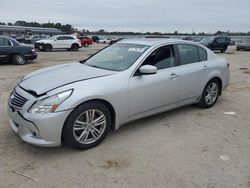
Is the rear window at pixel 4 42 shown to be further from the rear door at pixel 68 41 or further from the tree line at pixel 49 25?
the tree line at pixel 49 25

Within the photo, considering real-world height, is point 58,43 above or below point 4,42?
below

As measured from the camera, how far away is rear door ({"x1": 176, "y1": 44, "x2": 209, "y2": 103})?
4.99 m

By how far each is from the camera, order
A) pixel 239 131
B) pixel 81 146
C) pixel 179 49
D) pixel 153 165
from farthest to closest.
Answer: pixel 179 49 < pixel 239 131 < pixel 81 146 < pixel 153 165

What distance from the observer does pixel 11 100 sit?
152 inches

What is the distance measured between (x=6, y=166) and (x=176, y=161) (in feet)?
7.18

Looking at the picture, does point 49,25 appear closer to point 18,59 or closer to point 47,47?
point 47,47

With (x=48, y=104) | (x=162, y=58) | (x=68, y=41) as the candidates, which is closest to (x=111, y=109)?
(x=48, y=104)

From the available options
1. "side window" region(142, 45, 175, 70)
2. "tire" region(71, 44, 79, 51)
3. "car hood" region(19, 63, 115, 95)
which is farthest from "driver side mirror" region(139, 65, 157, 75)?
"tire" region(71, 44, 79, 51)

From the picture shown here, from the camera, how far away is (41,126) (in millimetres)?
3363

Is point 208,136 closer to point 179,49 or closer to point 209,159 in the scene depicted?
point 209,159

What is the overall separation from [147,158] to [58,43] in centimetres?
2398

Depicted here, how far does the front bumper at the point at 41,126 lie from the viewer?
11.0ft

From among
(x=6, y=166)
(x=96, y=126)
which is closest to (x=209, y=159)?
(x=96, y=126)

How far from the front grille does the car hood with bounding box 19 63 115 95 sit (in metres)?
0.15
